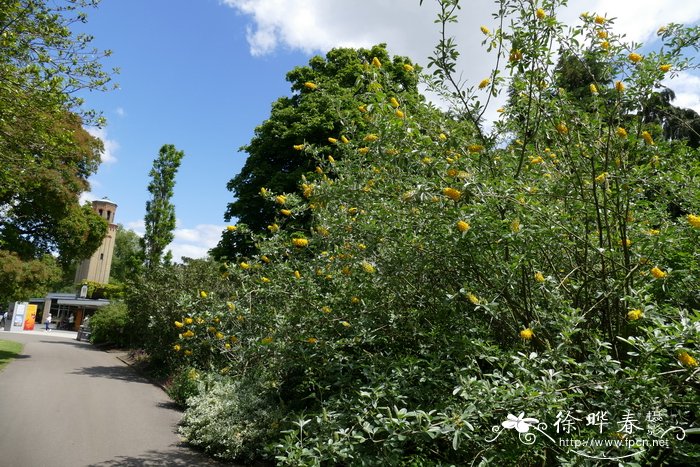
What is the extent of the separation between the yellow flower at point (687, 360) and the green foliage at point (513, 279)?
0.02 meters

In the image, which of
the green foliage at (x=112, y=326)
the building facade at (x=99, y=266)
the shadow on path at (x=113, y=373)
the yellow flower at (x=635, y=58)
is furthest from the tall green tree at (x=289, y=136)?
the building facade at (x=99, y=266)

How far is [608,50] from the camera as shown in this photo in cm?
351

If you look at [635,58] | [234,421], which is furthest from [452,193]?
[234,421]

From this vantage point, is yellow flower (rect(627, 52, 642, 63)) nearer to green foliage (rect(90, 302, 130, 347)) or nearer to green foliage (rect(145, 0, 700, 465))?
green foliage (rect(145, 0, 700, 465))

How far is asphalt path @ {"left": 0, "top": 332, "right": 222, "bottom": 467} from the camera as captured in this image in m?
6.42

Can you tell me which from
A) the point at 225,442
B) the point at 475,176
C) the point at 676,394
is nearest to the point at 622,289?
the point at 676,394

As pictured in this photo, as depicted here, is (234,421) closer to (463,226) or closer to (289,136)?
(463,226)

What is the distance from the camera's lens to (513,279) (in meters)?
3.08

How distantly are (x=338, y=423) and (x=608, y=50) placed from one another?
3282 mm

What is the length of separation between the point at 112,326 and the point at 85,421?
17.1 m

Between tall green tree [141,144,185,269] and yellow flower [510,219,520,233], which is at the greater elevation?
tall green tree [141,144,185,269]

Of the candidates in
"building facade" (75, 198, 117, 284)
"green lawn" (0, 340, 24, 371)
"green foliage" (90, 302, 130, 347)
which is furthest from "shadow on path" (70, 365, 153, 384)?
"building facade" (75, 198, 117, 284)

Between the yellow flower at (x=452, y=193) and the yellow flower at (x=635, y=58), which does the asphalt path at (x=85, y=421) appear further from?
the yellow flower at (x=635, y=58)

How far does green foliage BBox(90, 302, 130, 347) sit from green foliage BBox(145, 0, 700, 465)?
2165 cm
